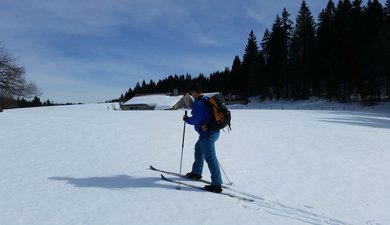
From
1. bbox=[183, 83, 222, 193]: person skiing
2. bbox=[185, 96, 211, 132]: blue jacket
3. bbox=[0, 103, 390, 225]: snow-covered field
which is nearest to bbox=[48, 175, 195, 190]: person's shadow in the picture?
bbox=[0, 103, 390, 225]: snow-covered field

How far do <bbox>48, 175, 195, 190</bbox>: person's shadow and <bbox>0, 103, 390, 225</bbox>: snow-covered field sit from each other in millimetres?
22

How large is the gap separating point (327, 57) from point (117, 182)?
185 feet

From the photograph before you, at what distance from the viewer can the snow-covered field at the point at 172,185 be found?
5.52 meters

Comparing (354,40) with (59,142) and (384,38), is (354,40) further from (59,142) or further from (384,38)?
(59,142)

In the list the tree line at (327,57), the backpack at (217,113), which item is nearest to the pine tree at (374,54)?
the tree line at (327,57)

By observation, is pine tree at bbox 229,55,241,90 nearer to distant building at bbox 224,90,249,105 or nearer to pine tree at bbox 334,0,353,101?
distant building at bbox 224,90,249,105

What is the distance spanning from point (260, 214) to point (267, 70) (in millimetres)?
70514

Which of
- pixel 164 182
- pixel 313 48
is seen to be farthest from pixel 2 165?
pixel 313 48

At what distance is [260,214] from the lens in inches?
221

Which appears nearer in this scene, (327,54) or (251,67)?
(327,54)

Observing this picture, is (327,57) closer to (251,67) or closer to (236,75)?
(251,67)

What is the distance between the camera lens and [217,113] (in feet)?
21.9

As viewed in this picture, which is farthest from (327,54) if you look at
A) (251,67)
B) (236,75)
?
(236,75)

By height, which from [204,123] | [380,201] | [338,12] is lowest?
[380,201]
